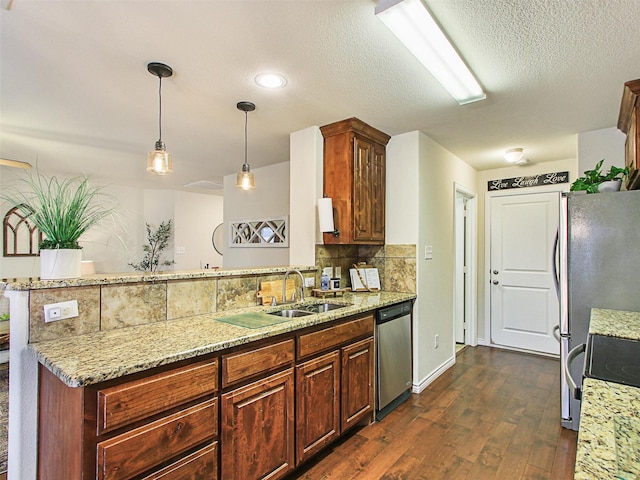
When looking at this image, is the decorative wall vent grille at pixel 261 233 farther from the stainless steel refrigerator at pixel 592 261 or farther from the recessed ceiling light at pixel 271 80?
the stainless steel refrigerator at pixel 592 261

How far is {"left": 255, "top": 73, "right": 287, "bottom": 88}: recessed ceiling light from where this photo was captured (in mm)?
2117

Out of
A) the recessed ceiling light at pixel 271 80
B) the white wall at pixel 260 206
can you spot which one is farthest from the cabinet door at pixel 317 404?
the white wall at pixel 260 206

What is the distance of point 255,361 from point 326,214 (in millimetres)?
1467

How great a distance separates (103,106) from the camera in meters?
2.62

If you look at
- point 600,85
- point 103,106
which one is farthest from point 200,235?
point 600,85

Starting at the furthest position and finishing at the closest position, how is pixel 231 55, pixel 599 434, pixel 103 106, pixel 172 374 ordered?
1. pixel 103 106
2. pixel 231 55
3. pixel 172 374
4. pixel 599 434

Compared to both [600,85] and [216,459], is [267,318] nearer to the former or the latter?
[216,459]

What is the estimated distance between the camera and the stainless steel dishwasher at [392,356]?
2605 millimetres

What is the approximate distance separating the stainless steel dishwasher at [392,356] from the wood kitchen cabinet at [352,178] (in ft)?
2.22

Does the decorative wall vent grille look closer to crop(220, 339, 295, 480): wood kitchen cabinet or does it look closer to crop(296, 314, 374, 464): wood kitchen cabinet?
crop(296, 314, 374, 464): wood kitchen cabinet

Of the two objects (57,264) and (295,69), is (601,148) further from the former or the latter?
(57,264)

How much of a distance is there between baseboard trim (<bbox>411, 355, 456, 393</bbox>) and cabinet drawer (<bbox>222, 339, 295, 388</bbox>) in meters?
1.71

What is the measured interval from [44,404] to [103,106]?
7.04 feet

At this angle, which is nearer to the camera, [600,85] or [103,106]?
[600,85]
